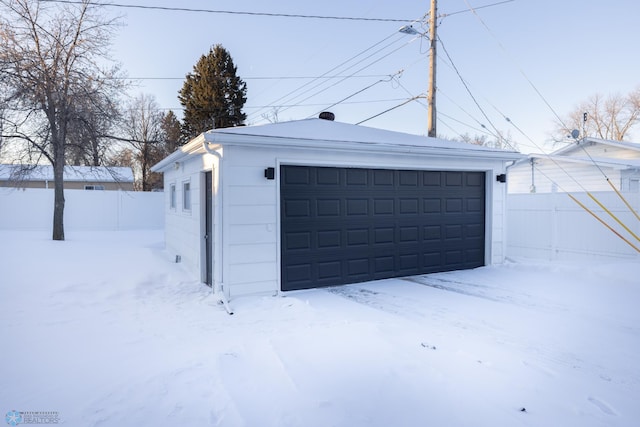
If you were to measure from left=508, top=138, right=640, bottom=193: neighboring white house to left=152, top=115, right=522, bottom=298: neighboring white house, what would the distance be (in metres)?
4.39

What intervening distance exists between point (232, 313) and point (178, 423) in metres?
2.58

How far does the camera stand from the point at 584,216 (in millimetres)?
9141

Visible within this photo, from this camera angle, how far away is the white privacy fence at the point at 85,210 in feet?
54.0

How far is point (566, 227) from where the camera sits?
9430mm

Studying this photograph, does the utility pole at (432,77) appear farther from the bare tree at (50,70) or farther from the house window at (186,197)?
the bare tree at (50,70)

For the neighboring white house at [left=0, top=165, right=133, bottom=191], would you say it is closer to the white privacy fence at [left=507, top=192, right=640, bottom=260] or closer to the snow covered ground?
the snow covered ground

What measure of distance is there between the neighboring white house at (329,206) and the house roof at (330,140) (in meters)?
0.02

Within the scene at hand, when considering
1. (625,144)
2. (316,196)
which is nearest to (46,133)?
(316,196)

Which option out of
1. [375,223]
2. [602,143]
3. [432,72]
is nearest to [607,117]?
[602,143]

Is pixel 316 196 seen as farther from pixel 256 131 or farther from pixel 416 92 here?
pixel 416 92
